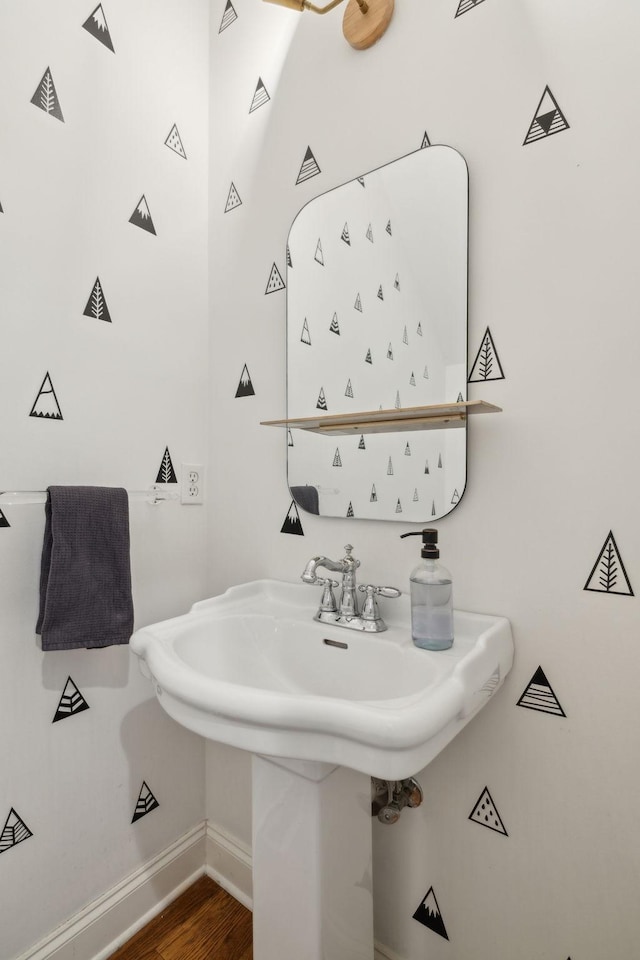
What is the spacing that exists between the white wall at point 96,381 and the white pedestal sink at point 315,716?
0.33 meters

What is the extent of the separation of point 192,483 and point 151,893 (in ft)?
3.57

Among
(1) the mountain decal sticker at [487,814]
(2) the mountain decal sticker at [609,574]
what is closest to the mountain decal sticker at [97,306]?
(2) the mountain decal sticker at [609,574]

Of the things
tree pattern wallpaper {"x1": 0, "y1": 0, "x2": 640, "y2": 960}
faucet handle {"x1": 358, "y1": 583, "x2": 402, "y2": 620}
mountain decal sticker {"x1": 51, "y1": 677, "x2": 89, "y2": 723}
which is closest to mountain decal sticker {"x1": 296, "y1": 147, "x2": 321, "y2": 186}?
tree pattern wallpaper {"x1": 0, "y1": 0, "x2": 640, "y2": 960}

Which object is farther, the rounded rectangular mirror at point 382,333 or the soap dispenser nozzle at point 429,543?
the rounded rectangular mirror at point 382,333

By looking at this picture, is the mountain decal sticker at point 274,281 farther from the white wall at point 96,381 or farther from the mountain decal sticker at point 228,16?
the mountain decal sticker at point 228,16

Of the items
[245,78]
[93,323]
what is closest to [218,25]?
[245,78]

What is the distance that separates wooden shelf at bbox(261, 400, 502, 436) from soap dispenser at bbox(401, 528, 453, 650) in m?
0.23

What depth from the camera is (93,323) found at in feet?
3.83

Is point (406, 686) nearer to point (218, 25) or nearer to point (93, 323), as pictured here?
point (93, 323)

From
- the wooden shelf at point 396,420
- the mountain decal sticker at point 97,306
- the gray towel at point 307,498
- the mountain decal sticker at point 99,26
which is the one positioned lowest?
the gray towel at point 307,498

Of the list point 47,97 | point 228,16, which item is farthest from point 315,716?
point 228,16

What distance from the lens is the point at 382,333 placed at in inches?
42.9

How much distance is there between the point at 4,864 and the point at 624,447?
4.77ft

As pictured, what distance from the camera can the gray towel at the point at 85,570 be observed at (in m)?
1.01
